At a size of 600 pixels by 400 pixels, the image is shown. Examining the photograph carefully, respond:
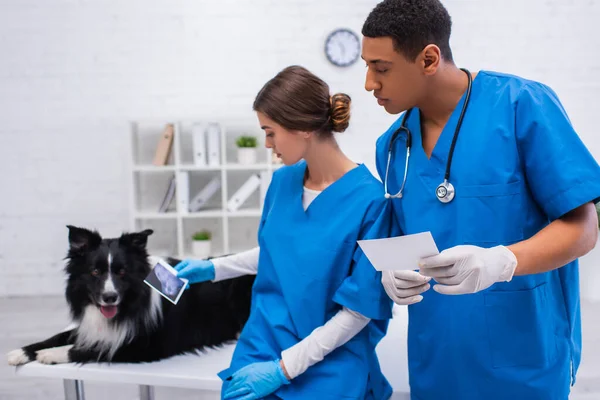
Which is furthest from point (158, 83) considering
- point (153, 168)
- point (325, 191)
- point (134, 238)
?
point (325, 191)

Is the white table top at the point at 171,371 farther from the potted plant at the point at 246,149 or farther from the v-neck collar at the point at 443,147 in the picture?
the potted plant at the point at 246,149

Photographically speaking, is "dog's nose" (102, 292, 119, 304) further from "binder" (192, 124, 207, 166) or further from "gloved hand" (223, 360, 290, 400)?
"binder" (192, 124, 207, 166)

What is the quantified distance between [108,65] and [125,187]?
3.15 feet

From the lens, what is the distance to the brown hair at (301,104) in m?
1.22

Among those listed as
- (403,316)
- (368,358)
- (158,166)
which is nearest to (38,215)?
(158,166)

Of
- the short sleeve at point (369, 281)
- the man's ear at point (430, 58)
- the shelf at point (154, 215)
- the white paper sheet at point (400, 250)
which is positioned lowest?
the shelf at point (154, 215)

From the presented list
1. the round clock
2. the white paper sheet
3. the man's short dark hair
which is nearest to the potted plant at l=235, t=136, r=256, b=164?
the round clock

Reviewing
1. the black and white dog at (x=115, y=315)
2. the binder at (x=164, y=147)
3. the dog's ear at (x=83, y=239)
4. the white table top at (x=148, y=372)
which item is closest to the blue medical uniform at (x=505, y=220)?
the white table top at (x=148, y=372)

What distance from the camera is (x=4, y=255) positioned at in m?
3.90

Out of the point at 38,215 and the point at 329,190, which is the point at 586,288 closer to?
the point at 329,190

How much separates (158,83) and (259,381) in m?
3.12

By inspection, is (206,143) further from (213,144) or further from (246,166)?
(246,166)

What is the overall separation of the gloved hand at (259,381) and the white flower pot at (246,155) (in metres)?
2.51

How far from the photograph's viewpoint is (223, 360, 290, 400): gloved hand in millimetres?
1143
